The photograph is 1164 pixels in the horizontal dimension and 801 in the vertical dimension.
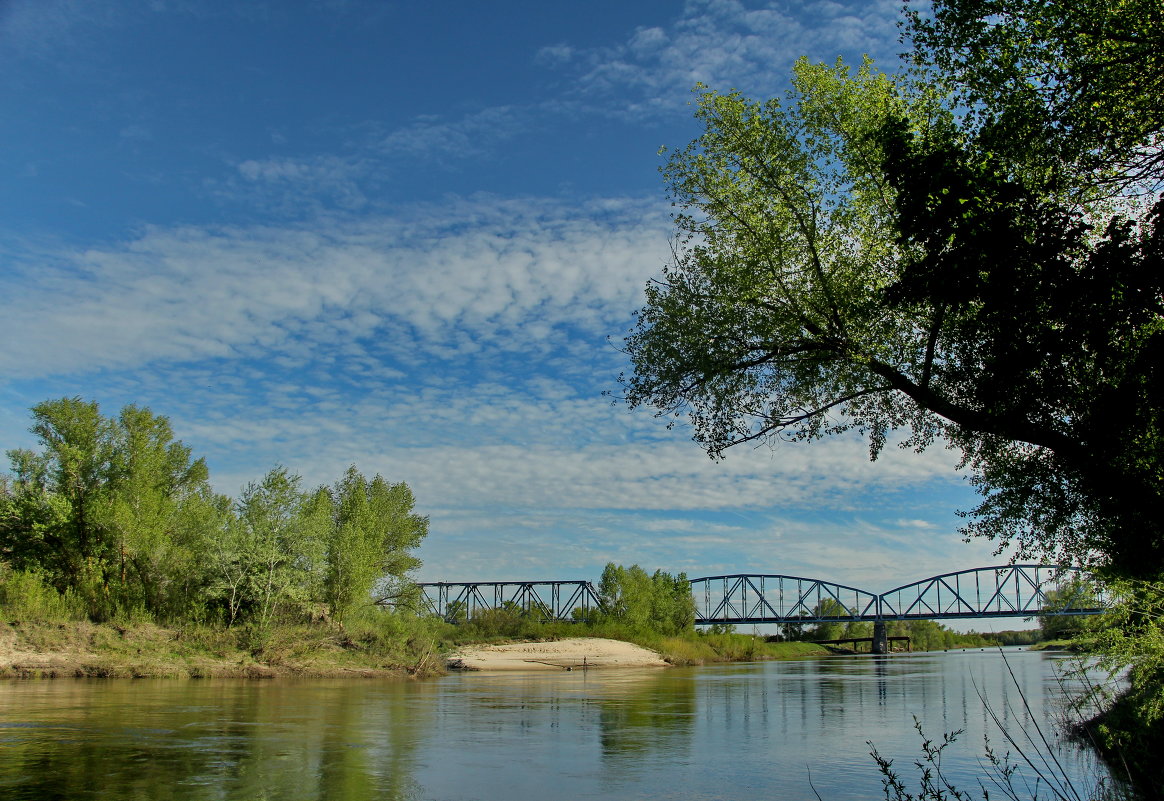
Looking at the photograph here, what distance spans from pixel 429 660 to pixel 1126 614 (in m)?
37.2

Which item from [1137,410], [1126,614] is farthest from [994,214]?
[1126,614]

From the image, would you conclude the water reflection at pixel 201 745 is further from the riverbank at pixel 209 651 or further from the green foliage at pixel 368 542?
the green foliage at pixel 368 542

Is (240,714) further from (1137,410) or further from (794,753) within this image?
(1137,410)

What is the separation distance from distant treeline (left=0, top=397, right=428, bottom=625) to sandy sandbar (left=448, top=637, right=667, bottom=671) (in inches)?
793

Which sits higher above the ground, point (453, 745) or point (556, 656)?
point (453, 745)

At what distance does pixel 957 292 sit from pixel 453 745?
11.9 m

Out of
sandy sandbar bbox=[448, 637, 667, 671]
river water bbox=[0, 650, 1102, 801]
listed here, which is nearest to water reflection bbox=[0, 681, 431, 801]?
river water bbox=[0, 650, 1102, 801]

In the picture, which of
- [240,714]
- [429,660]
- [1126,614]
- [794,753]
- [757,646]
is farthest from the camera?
[757,646]

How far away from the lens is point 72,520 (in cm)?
3684

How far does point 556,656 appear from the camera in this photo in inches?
2633

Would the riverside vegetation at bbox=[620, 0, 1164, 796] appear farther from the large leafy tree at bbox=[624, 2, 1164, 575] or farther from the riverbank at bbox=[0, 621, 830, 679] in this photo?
the riverbank at bbox=[0, 621, 830, 679]

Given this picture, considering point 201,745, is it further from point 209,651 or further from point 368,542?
point 368,542

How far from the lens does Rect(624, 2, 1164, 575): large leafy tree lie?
356 inches

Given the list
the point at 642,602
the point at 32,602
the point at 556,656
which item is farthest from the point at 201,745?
the point at 642,602
